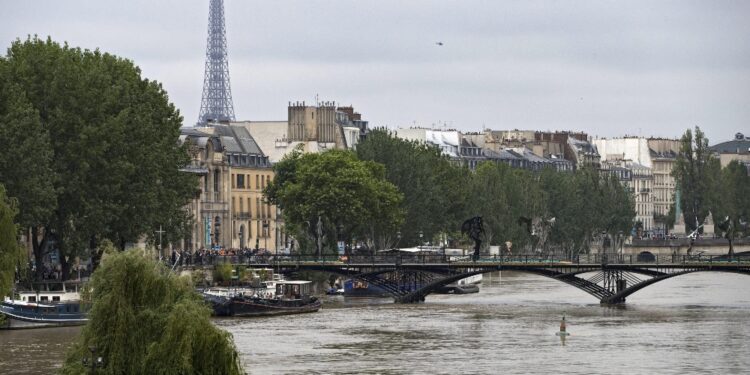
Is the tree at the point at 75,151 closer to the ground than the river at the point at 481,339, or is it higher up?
higher up

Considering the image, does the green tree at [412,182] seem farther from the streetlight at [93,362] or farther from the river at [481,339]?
the streetlight at [93,362]

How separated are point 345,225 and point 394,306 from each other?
93.3 feet

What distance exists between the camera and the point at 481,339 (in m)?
96.4

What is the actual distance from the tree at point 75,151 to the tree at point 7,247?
12.7 m

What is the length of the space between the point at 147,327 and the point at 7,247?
91.2ft

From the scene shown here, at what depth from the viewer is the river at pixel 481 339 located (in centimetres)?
8388

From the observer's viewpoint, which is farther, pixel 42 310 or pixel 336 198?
pixel 336 198

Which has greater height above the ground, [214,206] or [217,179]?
[217,179]

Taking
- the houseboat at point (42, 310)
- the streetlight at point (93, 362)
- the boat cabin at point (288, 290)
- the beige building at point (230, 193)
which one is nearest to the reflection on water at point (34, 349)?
the houseboat at point (42, 310)

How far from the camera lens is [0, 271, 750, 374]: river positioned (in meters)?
83.9

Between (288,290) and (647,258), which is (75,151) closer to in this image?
(288,290)

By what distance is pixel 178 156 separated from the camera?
398 ft

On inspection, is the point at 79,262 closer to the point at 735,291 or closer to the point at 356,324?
the point at 356,324

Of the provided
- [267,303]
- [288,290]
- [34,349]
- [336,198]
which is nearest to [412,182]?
[336,198]
